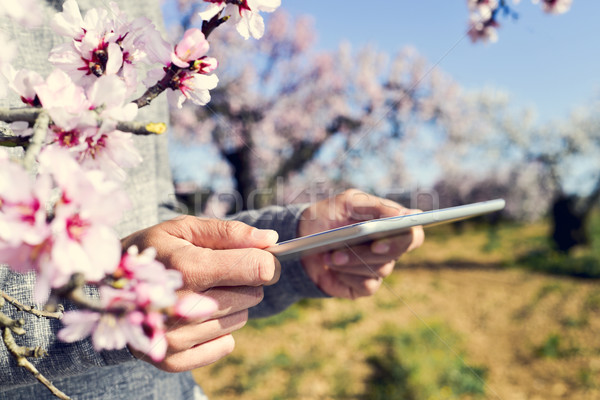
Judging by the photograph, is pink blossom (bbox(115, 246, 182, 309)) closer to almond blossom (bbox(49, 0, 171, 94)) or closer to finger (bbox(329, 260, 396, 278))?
almond blossom (bbox(49, 0, 171, 94))

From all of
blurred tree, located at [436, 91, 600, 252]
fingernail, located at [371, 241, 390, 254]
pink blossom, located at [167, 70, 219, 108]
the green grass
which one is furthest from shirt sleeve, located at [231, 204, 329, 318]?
blurred tree, located at [436, 91, 600, 252]

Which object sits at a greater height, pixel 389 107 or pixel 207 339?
pixel 389 107

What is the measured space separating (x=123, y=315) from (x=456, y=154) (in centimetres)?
1114

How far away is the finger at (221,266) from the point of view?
2.12 ft

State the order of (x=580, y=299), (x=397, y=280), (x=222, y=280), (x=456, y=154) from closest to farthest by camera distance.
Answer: (x=222, y=280) < (x=580, y=299) < (x=397, y=280) < (x=456, y=154)

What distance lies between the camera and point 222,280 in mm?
668

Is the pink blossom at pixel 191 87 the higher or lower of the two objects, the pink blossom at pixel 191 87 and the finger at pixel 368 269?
the higher

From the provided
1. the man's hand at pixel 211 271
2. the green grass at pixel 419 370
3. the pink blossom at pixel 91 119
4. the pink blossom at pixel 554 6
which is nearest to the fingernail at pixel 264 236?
the man's hand at pixel 211 271

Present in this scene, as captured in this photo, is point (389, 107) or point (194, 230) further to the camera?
point (389, 107)

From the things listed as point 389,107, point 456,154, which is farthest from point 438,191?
point 389,107

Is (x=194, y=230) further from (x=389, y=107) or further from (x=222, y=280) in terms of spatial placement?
(x=389, y=107)

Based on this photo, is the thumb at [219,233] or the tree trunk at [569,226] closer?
the thumb at [219,233]

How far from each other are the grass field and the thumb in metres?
3.30

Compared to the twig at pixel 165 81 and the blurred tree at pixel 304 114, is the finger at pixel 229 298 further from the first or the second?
the blurred tree at pixel 304 114
